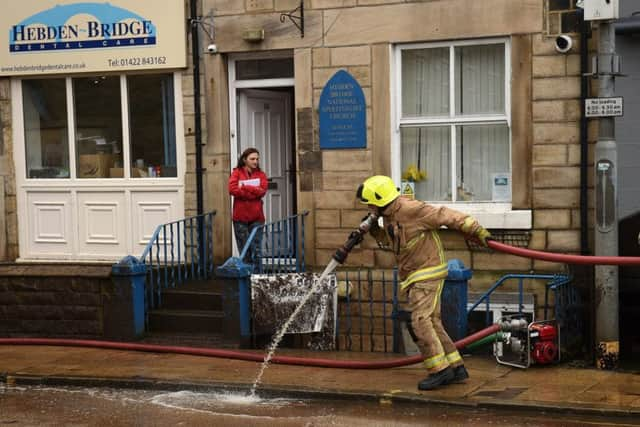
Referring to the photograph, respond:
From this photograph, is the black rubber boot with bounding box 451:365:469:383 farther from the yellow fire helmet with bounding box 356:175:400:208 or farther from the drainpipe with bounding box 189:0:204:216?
the drainpipe with bounding box 189:0:204:216

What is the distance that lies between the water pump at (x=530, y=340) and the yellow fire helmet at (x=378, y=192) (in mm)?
1759

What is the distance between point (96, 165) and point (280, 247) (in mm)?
3326

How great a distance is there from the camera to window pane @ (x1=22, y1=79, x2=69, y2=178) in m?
14.8

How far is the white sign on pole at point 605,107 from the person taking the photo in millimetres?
10078

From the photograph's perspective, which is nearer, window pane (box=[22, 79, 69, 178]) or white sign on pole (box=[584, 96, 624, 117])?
white sign on pole (box=[584, 96, 624, 117])

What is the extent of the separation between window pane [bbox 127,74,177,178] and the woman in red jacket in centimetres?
172

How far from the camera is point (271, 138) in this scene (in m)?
14.3

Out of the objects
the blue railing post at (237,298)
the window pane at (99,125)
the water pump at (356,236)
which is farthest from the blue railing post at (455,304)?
the window pane at (99,125)

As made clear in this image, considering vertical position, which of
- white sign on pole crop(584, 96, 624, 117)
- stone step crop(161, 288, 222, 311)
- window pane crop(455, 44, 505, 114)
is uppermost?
window pane crop(455, 44, 505, 114)

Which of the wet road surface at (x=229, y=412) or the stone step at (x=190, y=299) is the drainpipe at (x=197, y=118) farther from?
the wet road surface at (x=229, y=412)

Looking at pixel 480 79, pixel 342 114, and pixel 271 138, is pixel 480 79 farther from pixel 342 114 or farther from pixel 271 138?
pixel 271 138

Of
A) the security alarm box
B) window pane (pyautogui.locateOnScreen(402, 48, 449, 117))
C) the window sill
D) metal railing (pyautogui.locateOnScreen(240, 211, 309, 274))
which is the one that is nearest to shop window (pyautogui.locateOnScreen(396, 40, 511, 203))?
window pane (pyautogui.locateOnScreen(402, 48, 449, 117))

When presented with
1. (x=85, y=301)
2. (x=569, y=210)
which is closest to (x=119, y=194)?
(x=85, y=301)

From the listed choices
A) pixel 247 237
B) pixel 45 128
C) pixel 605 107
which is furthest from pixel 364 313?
pixel 45 128
